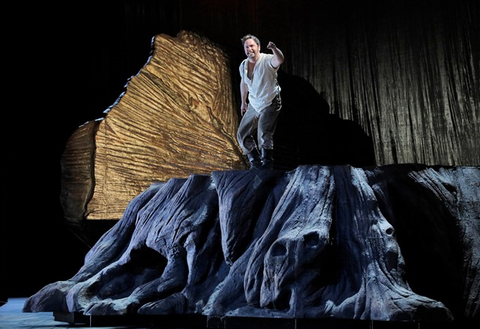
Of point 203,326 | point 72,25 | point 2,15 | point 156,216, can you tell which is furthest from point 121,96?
point 203,326

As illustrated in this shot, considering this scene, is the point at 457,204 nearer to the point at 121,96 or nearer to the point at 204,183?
the point at 204,183

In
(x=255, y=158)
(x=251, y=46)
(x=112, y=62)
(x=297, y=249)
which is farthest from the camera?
(x=112, y=62)

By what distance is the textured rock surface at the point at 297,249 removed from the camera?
2.78 metres

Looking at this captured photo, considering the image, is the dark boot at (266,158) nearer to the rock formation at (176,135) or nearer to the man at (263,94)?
the man at (263,94)

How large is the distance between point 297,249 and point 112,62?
3.97m

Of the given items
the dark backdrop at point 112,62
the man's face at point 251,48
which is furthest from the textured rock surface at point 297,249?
the dark backdrop at point 112,62

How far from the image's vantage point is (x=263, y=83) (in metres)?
3.87

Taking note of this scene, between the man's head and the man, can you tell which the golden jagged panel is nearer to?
the man

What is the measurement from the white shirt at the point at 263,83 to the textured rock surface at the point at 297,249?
2.28 feet

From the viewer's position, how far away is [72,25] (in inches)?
227

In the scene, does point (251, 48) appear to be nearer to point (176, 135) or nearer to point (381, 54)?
point (176, 135)

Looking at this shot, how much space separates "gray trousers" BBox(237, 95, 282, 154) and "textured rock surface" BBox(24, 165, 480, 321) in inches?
20.7

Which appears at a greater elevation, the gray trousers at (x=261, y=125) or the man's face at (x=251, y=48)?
the man's face at (x=251, y=48)

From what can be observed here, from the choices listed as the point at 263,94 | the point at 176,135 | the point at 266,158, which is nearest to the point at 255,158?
the point at 266,158
